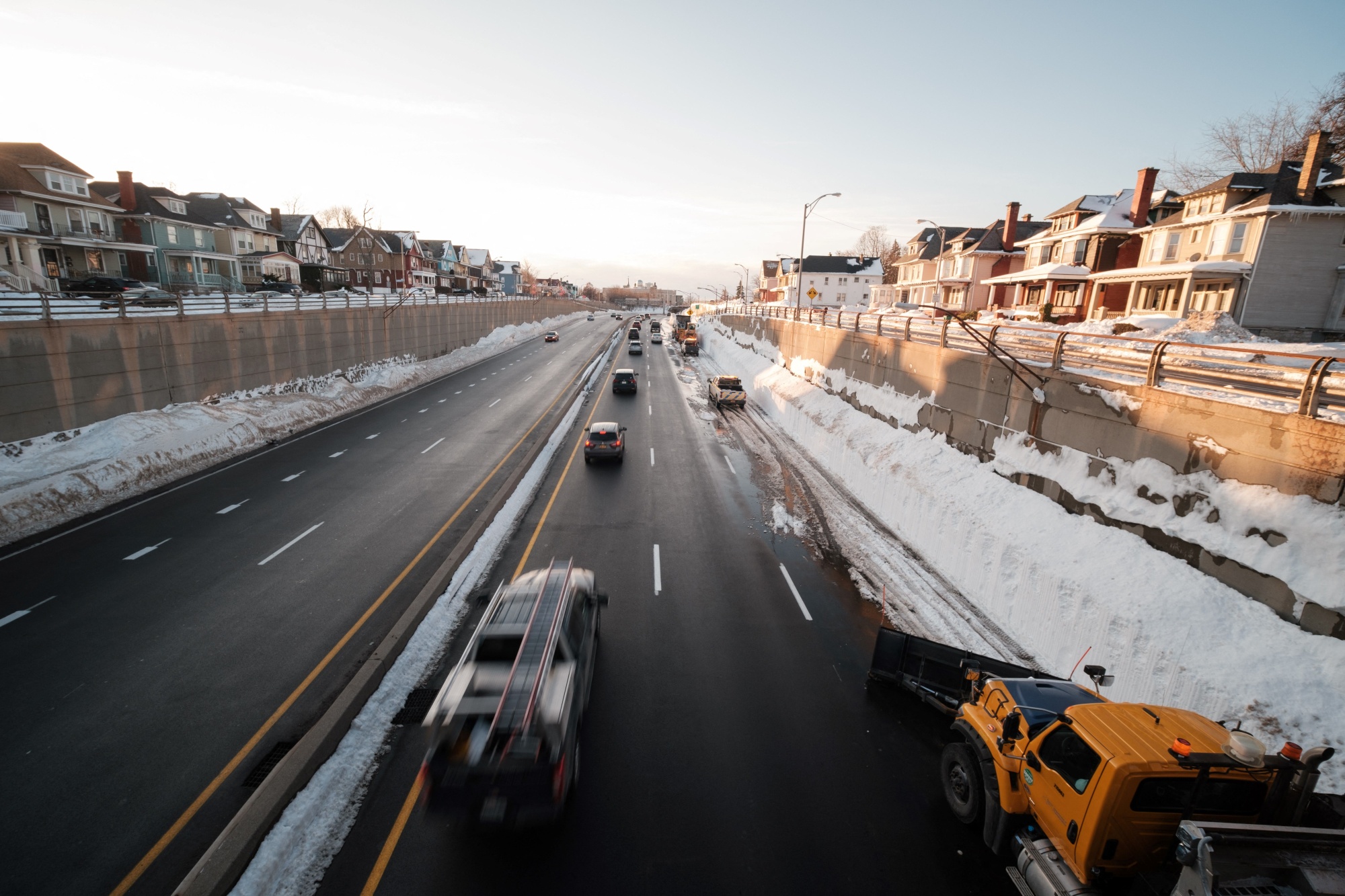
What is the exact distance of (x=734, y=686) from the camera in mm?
9086

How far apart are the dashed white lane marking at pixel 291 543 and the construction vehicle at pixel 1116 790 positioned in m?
13.8

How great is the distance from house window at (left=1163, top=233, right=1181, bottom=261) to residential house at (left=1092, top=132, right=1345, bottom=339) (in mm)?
1662

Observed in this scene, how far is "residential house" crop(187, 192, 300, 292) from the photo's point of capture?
56406 mm

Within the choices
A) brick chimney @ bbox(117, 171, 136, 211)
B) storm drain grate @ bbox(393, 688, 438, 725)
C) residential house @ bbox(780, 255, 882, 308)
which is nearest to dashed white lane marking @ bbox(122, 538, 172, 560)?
storm drain grate @ bbox(393, 688, 438, 725)

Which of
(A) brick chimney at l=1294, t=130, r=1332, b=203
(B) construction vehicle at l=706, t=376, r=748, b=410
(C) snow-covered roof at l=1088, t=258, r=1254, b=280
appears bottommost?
(B) construction vehicle at l=706, t=376, r=748, b=410

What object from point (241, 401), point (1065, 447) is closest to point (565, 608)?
point (1065, 447)

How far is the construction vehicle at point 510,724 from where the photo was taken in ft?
19.0

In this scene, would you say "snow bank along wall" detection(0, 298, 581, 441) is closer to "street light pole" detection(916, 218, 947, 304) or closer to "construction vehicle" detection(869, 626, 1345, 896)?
"construction vehicle" detection(869, 626, 1345, 896)

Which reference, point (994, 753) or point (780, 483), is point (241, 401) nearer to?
point (780, 483)

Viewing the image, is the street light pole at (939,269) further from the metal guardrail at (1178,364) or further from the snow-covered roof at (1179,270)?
the metal guardrail at (1178,364)

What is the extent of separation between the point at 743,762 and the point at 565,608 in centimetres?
315

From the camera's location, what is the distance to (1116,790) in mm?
4906

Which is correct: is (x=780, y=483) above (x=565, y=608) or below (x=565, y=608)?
below

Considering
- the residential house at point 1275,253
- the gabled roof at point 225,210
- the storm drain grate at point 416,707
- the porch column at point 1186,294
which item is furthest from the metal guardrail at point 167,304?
the porch column at point 1186,294
